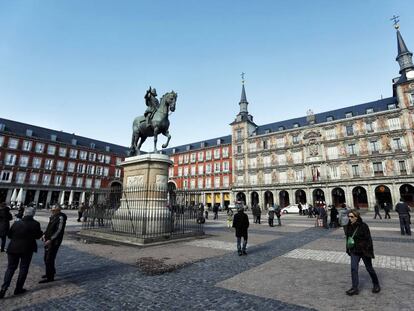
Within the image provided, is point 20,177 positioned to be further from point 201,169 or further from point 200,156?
point 200,156

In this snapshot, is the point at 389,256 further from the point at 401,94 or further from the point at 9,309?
the point at 401,94

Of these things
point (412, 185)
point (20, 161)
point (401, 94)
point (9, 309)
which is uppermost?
point (401, 94)

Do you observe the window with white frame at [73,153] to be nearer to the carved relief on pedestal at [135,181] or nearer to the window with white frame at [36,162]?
the window with white frame at [36,162]

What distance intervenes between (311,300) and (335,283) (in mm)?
1163

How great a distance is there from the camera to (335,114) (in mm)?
42656

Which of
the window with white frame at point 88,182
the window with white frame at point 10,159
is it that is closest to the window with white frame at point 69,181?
the window with white frame at point 88,182

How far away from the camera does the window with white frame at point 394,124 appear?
111ft

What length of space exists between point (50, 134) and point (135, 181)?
4926 centimetres

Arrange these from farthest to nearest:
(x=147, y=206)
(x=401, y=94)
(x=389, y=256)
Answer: (x=401, y=94) → (x=147, y=206) → (x=389, y=256)

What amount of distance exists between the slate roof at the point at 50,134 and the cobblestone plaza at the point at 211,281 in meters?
48.6

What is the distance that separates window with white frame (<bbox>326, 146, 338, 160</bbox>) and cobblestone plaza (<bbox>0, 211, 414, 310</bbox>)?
34032 mm

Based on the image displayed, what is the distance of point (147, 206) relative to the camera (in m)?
9.59

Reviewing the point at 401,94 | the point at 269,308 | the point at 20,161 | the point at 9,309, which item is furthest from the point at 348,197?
the point at 20,161

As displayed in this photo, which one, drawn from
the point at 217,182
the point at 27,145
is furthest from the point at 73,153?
the point at 217,182
